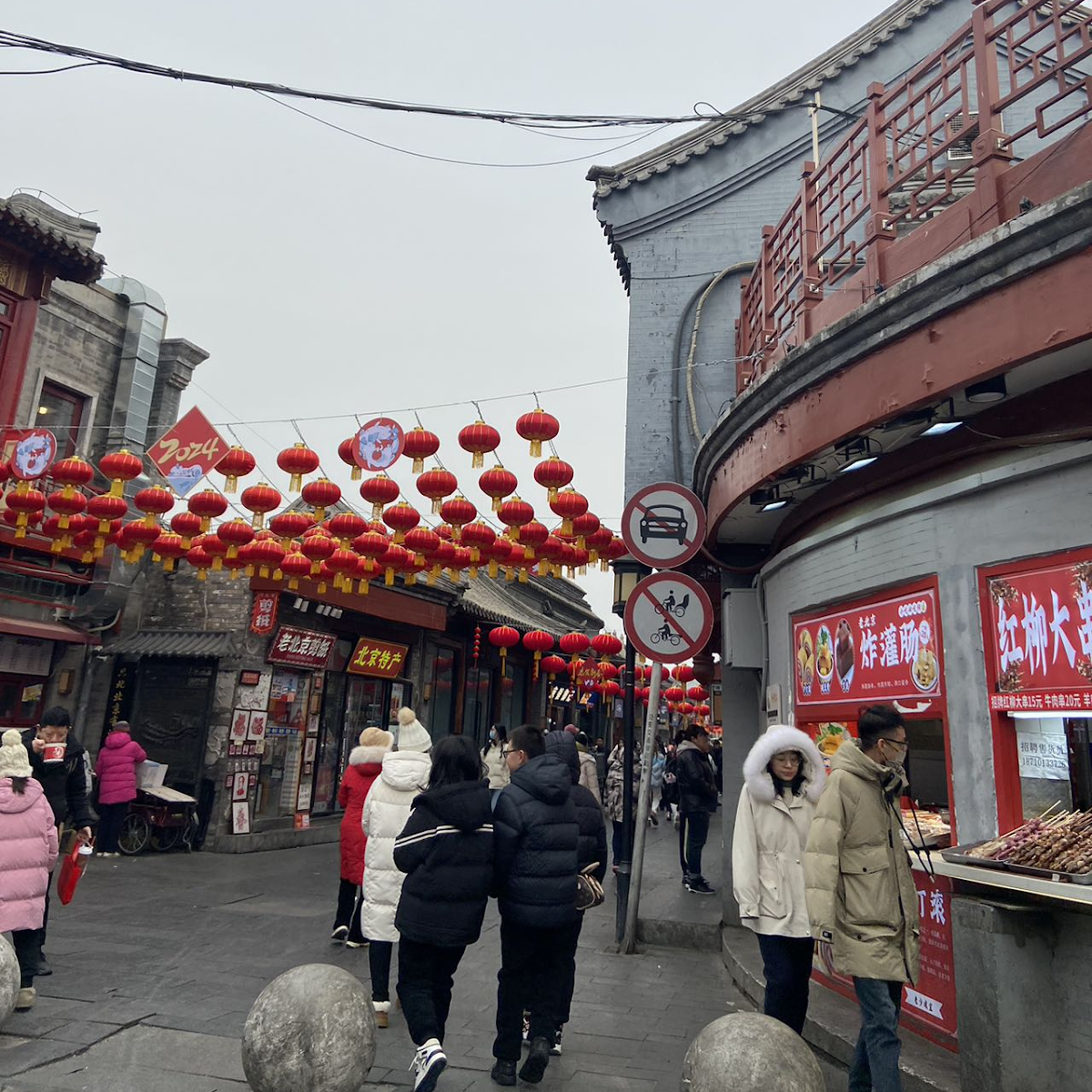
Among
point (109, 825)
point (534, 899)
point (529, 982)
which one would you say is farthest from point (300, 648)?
point (534, 899)

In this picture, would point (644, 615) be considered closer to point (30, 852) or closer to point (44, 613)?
point (30, 852)

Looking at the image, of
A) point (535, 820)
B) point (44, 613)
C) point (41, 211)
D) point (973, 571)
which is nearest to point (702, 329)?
point (973, 571)

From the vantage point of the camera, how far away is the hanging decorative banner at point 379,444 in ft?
32.1

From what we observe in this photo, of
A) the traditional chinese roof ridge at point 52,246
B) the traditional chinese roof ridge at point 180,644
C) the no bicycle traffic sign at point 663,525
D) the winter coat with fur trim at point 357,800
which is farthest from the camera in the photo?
the traditional chinese roof ridge at point 180,644

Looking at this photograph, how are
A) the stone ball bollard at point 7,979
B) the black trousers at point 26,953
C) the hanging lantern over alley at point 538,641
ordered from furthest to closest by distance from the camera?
the hanging lantern over alley at point 538,641
the black trousers at point 26,953
the stone ball bollard at point 7,979

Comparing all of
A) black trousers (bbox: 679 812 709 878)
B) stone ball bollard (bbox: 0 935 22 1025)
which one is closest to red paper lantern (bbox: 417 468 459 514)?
black trousers (bbox: 679 812 709 878)

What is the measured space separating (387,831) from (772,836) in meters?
2.49

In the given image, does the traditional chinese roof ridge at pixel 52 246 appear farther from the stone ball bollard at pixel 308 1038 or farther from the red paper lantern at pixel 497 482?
the stone ball bollard at pixel 308 1038

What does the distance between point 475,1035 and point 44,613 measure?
12.0m

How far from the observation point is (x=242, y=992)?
6.05 metres

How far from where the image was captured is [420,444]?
989 cm

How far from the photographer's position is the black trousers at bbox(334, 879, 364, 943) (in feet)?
24.3

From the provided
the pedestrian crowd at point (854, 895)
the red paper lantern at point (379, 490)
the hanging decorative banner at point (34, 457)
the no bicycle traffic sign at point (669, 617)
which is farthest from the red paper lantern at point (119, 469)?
the pedestrian crowd at point (854, 895)

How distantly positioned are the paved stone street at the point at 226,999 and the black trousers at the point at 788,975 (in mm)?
799
